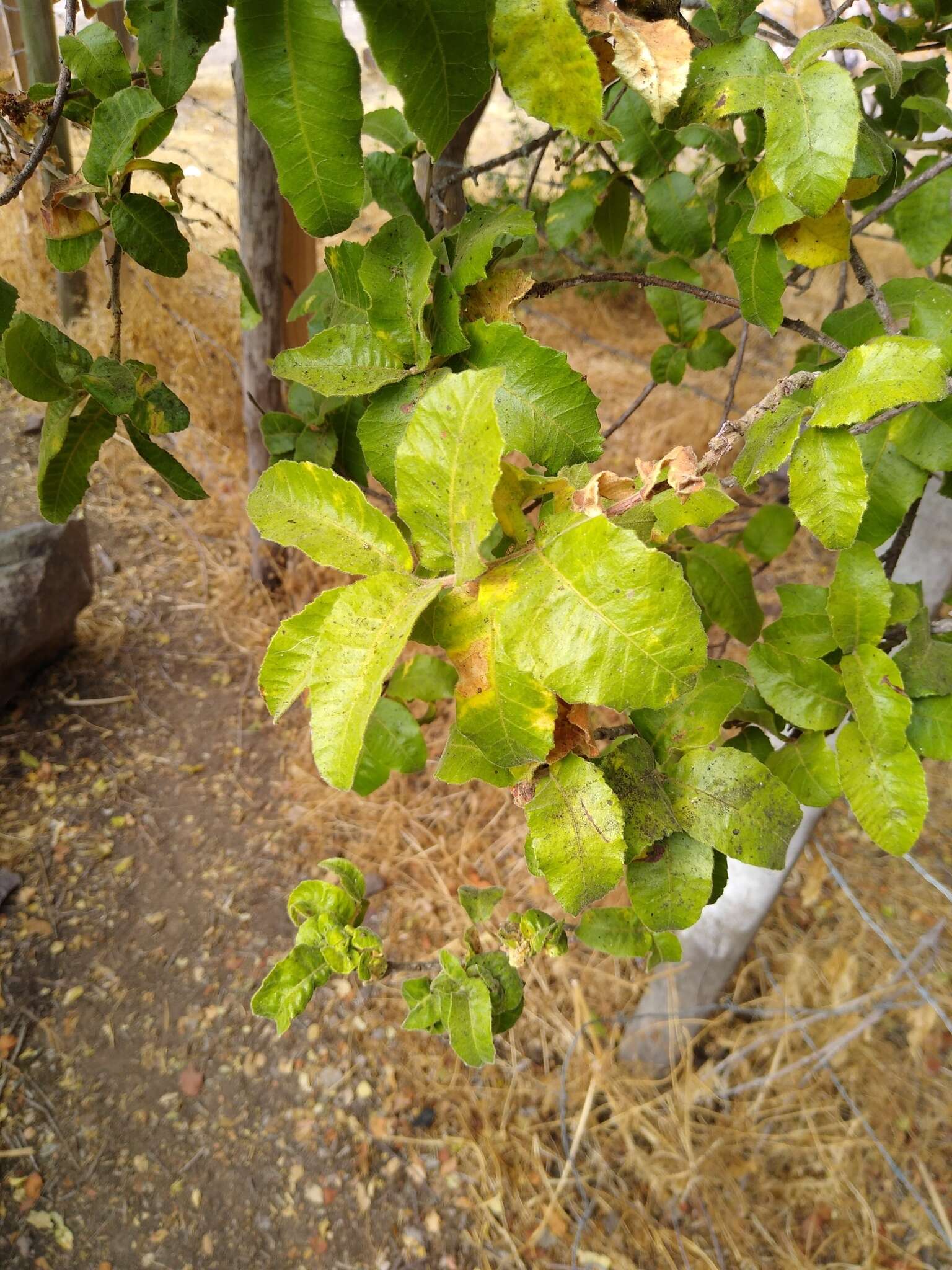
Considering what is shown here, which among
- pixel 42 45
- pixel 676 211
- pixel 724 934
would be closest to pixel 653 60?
pixel 676 211

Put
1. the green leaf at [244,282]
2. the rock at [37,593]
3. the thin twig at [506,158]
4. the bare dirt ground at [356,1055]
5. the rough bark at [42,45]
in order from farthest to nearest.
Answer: the rough bark at [42,45] → the rock at [37,593] → the bare dirt ground at [356,1055] → the thin twig at [506,158] → the green leaf at [244,282]

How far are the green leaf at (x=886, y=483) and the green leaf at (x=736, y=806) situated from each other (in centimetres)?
32

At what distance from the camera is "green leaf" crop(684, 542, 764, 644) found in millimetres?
978

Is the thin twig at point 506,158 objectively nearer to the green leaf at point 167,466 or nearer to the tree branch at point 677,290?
the tree branch at point 677,290

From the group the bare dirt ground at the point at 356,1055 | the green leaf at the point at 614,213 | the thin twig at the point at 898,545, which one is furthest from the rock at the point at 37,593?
the thin twig at the point at 898,545

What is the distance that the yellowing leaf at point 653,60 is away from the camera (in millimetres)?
503

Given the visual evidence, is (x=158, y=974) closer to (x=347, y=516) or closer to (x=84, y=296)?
(x=347, y=516)

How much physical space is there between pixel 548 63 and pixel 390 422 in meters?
0.23

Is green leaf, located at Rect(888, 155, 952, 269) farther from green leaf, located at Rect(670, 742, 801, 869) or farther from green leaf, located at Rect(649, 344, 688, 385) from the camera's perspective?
green leaf, located at Rect(670, 742, 801, 869)

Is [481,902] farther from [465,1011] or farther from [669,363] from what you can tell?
[669,363]

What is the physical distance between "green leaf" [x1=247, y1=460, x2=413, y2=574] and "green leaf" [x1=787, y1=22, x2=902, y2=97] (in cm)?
41

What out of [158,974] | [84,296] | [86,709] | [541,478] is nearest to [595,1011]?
[158,974]

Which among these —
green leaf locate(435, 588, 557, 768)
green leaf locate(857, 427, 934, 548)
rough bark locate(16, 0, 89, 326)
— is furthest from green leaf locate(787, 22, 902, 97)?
rough bark locate(16, 0, 89, 326)

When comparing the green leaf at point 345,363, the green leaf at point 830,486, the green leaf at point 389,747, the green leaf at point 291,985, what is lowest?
the green leaf at point 291,985
